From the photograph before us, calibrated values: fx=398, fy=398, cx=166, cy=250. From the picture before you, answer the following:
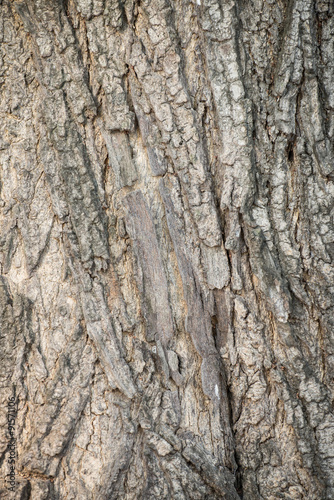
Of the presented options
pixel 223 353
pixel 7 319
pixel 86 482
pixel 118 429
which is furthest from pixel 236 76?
pixel 86 482

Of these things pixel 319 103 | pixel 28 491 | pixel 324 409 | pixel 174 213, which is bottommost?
pixel 28 491

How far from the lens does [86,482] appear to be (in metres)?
1.76

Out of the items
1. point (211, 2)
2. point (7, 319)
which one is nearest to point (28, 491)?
point (7, 319)

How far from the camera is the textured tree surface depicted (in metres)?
1.71

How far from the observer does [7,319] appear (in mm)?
1830

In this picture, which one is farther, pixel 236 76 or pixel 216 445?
pixel 216 445

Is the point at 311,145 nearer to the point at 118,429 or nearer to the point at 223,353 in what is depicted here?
the point at 223,353

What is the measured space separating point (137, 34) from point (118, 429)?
1.73 metres

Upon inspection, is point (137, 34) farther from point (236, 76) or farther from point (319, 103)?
point (319, 103)

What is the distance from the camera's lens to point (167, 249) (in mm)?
1800

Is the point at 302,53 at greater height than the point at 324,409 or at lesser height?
greater

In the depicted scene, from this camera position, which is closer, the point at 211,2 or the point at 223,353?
the point at 211,2

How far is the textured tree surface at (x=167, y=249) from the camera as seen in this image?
1.71 metres

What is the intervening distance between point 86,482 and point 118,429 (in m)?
0.27
